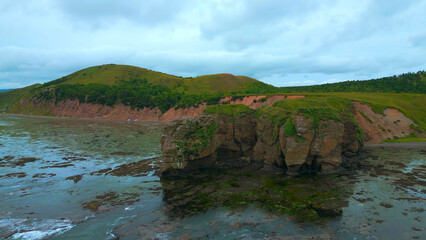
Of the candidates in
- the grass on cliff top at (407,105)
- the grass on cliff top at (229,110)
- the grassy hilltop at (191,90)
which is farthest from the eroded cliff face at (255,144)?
the grassy hilltop at (191,90)

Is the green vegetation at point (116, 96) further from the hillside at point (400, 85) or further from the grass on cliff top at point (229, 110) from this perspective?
the grass on cliff top at point (229, 110)

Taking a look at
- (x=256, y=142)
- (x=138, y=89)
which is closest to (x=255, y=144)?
(x=256, y=142)

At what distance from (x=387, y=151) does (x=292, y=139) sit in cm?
1859

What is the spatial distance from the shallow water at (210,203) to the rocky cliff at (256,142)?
174cm

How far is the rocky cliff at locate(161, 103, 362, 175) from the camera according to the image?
2275 cm

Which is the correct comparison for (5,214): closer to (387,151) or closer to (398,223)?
(398,223)

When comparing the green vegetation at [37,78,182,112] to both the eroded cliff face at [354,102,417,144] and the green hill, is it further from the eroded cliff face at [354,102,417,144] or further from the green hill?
the eroded cliff face at [354,102,417,144]

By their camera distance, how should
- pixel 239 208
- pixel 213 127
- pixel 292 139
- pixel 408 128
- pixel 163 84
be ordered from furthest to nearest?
pixel 163 84, pixel 408 128, pixel 213 127, pixel 292 139, pixel 239 208

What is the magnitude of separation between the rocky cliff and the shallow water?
1.74 m

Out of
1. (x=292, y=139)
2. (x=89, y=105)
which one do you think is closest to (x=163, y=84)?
(x=89, y=105)

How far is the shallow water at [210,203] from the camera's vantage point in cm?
1352

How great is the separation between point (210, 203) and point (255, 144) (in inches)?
517

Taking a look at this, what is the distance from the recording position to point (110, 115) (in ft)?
353

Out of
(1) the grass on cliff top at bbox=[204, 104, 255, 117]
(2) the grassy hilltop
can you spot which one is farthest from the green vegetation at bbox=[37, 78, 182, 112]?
(1) the grass on cliff top at bbox=[204, 104, 255, 117]
